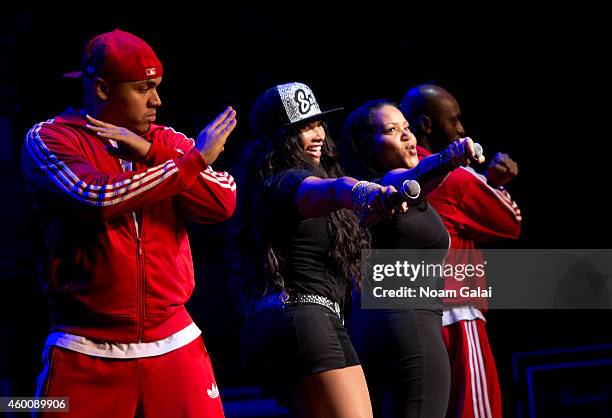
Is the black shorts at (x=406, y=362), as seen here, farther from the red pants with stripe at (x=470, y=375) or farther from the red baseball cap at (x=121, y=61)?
the red baseball cap at (x=121, y=61)

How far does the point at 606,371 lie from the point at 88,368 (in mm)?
3179

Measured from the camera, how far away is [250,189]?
3109 mm

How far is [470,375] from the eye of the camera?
368 cm

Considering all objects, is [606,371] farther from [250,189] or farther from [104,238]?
[104,238]

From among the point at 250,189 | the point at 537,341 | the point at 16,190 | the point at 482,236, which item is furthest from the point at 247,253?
the point at 537,341

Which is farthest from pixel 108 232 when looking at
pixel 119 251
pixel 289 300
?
pixel 289 300

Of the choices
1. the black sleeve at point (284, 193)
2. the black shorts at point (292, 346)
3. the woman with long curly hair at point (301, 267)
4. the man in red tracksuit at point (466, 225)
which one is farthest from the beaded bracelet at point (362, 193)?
the man in red tracksuit at point (466, 225)

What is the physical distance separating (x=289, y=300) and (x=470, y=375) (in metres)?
1.15

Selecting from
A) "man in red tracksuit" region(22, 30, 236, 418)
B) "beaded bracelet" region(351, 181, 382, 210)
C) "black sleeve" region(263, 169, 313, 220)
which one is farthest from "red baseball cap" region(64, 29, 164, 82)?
"beaded bracelet" region(351, 181, 382, 210)

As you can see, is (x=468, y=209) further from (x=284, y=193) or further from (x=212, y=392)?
(x=212, y=392)

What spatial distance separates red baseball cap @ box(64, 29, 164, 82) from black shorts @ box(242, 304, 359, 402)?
2.68 ft

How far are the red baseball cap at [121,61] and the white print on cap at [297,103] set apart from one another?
600mm

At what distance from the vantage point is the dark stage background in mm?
4188

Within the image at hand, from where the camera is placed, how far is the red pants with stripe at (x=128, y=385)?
2414 mm
